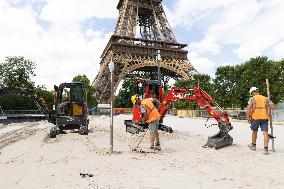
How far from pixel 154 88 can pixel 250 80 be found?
25.0m

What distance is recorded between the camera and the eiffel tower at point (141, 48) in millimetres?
51469

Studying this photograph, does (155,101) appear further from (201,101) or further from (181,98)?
(201,101)

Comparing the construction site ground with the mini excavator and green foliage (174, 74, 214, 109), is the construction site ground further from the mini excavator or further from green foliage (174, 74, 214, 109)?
green foliage (174, 74, 214, 109)

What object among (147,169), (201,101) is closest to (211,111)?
(201,101)

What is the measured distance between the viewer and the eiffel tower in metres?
51.5

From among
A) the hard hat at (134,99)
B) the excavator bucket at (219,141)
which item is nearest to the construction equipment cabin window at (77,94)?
the hard hat at (134,99)

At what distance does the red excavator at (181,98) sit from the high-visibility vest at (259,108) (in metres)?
1.53

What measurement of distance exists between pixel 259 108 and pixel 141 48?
46966mm

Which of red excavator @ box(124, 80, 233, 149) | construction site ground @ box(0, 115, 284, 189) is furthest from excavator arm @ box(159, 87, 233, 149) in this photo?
construction site ground @ box(0, 115, 284, 189)

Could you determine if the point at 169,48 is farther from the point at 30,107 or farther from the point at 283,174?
the point at 283,174

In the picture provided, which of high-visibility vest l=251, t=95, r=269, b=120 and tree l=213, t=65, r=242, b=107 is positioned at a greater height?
tree l=213, t=65, r=242, b=107

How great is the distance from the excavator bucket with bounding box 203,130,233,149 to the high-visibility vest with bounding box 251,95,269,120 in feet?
4.83

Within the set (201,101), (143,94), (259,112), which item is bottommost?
(259,112)

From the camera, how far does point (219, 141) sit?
9.38m
